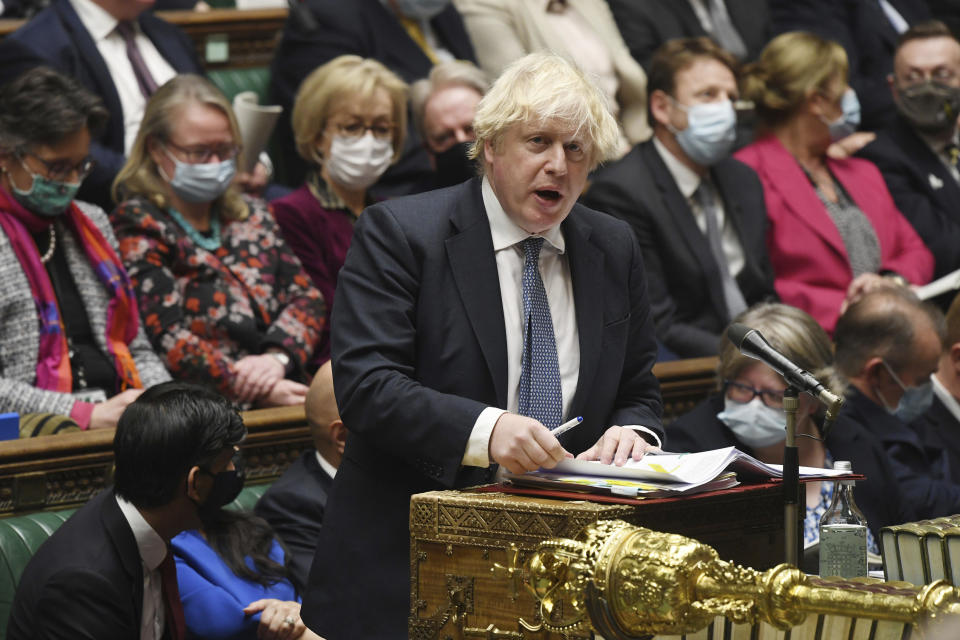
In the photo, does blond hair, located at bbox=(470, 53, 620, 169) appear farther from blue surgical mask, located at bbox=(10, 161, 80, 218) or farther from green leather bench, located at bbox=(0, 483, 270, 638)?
blue surgical mask, located at bbox=(10, 161, 80, 218)

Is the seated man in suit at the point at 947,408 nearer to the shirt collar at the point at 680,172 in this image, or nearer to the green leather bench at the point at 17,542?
the shirt collar at the point at 680,172

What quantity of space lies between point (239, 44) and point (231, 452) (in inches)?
125

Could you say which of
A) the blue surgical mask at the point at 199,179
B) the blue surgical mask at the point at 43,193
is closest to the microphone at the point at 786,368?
the blue surgical mask at the point at 43,193

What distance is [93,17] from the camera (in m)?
4.78

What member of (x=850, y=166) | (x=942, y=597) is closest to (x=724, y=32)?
(x=850, y=166)

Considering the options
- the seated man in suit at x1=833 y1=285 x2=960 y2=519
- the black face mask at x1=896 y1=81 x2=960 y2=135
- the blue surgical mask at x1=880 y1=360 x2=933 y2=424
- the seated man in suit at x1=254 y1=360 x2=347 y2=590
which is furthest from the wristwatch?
the black face mask at x1=896 y1=81 x2=960 y2=135

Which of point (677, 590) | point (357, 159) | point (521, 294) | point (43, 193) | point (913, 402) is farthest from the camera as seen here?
point (357, 159)

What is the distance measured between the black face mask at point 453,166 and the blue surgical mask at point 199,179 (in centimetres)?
86

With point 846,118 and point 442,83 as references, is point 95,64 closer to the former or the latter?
point 442,83

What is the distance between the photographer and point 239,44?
227 inches

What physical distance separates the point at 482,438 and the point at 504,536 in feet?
0.69

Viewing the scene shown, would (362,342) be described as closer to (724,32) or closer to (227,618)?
(227,618)

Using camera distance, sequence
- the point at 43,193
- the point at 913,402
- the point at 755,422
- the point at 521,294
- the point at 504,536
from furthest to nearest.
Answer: the point at 913,402 < the point at 43,193 < the point at 755,422 < the point at 521,294 < the point at 504,536

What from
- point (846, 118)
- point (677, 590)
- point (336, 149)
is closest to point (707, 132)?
point (846, 118)
